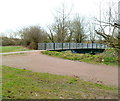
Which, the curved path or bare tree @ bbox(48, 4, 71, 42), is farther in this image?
bare tree @ bbox(48, 4, 71, 42)

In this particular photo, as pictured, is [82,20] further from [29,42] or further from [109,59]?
[109,59]

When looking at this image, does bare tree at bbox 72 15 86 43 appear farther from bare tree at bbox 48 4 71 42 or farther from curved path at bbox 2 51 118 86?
curved path at bbox 2 51 118 86

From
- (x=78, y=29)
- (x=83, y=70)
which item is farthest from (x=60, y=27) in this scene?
(x=83, y=70)

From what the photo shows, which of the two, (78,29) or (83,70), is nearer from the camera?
(83,70)

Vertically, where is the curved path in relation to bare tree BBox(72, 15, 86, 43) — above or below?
below

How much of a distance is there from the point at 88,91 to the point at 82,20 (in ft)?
107

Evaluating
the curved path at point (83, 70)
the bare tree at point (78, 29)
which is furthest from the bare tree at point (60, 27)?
the curved path at point (83, 70)

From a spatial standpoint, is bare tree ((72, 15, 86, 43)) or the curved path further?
bare tree ((72, 15, 86, 43))

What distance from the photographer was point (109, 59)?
8992 mm

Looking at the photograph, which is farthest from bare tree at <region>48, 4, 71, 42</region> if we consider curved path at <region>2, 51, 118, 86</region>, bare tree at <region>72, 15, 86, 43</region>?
curved path at <region>2, 51, 118, 86</region>

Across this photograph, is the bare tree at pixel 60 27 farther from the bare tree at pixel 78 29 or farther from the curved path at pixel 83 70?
the curved path at pixel 83 70

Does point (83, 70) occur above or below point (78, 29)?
below

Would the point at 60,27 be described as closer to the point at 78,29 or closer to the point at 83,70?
the point at 78,29

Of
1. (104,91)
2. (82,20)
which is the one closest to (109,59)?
(104,91)
